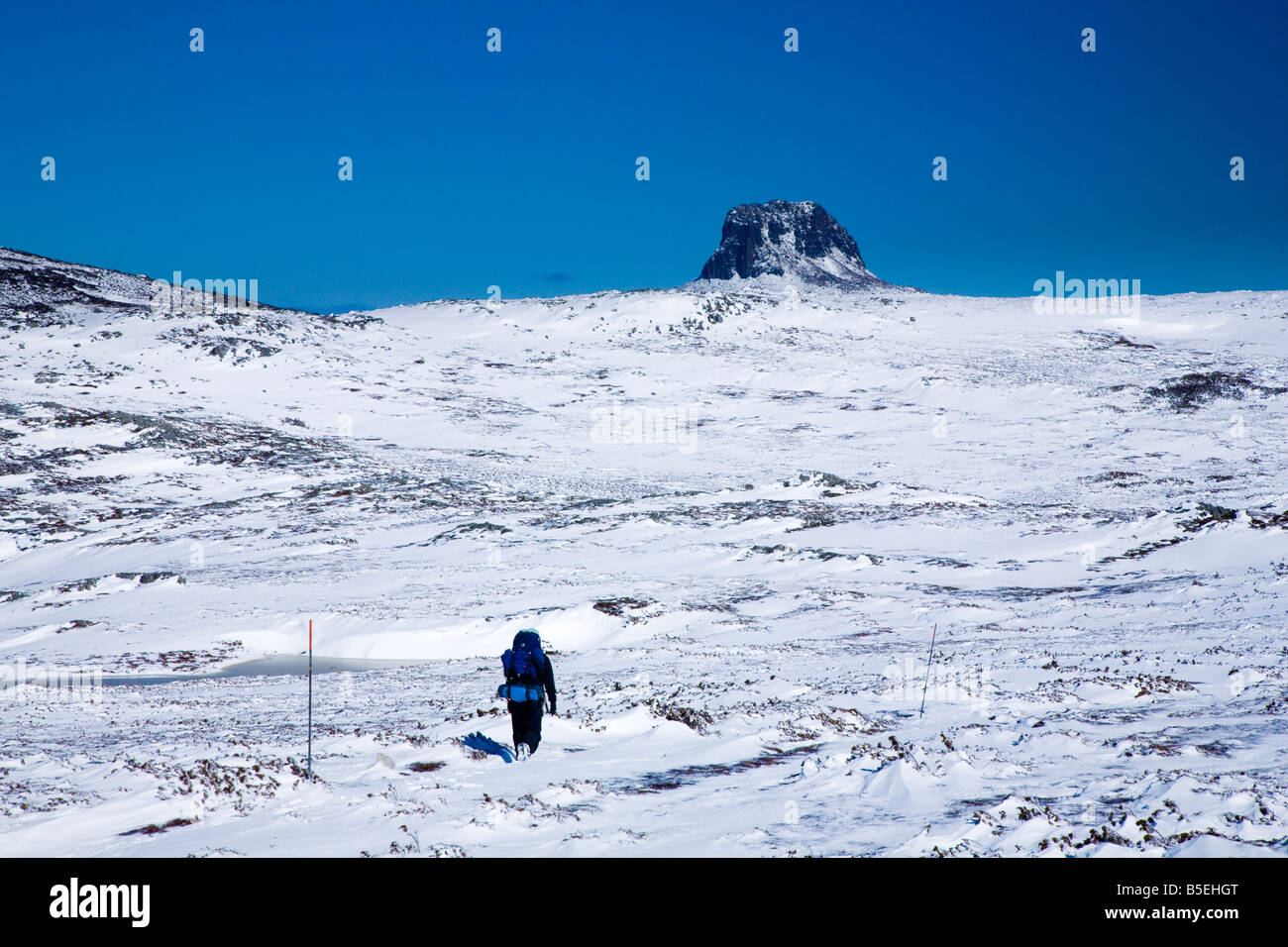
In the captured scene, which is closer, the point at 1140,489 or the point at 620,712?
the point at 620,712

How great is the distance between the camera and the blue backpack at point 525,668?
10422 millimetres

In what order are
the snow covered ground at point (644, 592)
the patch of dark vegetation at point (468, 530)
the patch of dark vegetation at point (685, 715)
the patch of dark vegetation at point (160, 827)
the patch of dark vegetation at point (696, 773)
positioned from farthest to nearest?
the patch of dark vegetation at point (468, 530), the patch of dark vegetation at point (685, 715), the patch of dark vegetation at point (696, 773), the snow covered ground at point (644, 592), the patch of dark vegetation at point (160, 827)

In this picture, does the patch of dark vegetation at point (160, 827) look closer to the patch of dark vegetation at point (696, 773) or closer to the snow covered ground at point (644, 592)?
the snow covered ground at point (644, 592)

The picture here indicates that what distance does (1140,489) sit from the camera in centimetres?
4675

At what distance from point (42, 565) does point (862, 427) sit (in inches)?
2115

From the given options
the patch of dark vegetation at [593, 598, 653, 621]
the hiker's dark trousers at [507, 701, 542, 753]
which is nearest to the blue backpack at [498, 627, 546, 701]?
the hiker's dark trousers at [507, 701, 542, 753]

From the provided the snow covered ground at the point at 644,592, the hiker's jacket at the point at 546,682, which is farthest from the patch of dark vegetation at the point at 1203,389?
the hiker's jacket at the point at 546,682

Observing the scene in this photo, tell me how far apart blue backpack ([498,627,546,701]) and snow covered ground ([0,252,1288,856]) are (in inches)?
33.1

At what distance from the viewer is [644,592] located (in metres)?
27.4

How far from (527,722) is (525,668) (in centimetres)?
69

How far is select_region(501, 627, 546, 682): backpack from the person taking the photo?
1050 centimetres

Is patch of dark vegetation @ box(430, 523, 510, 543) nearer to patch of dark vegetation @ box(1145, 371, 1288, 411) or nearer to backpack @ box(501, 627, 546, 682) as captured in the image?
backpack @ box(501, 627, 546, 682)

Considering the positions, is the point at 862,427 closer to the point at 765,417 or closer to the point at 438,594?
the point at 765,417

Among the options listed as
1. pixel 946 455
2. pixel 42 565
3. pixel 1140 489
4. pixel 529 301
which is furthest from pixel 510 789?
pixel 529 301
